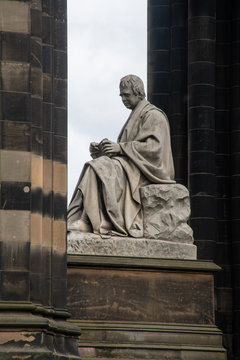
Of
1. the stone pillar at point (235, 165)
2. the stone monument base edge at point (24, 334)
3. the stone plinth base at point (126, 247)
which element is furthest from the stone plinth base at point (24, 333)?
the stone pillar at point (235, 165)

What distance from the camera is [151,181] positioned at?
27.7 meters

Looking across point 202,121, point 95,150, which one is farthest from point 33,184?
point 202,121

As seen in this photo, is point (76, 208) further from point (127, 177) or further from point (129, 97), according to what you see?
point (129, 97)

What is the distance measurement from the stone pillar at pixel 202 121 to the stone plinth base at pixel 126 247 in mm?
4543

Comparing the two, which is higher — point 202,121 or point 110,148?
point 202,121

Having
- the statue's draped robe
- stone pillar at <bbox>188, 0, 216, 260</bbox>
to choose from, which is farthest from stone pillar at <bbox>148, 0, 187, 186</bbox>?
the statue's draped robe

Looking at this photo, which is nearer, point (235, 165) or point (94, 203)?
point (94, 203)

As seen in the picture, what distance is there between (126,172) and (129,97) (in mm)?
1416

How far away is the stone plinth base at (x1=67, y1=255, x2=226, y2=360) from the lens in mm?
26156

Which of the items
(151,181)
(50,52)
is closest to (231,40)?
(151,181)

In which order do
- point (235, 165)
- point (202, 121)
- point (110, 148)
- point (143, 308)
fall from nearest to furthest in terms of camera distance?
point (143, 308), point (110, 148), point (202, 121), point (235, 165)

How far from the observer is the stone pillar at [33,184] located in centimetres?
2195

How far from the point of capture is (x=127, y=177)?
27.5 meters

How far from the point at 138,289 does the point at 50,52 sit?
4.63m
